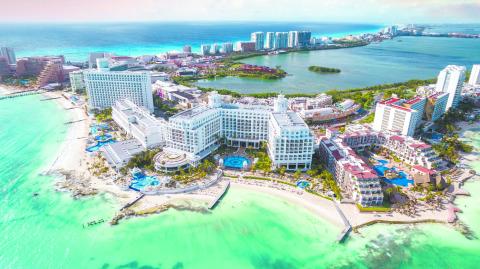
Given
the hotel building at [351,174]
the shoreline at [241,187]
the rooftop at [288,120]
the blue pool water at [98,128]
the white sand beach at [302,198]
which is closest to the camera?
the shoreline at [241,187]

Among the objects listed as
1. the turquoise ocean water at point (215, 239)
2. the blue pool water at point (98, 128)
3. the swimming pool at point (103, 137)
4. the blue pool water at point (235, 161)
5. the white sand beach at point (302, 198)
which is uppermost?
the blue pool water at point (98, 128)

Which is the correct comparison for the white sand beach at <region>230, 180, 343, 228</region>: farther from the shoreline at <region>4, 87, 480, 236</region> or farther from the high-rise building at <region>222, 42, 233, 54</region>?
the high-rise building at <region>222, 42, 233, 54</region>

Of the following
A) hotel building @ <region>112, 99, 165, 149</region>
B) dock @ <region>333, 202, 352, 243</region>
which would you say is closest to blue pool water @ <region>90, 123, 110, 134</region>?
hotel building @ <region>112, 99, 165, 149</region>

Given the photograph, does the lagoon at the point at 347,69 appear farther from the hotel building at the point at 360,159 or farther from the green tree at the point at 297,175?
the green tree at the point at 297,175

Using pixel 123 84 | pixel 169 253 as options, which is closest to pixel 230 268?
pixel 169 253

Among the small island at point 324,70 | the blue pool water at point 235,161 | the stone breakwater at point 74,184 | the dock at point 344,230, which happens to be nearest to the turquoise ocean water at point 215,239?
the dock at point 344,230

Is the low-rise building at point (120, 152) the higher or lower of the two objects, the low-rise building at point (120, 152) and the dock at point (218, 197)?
the higher
